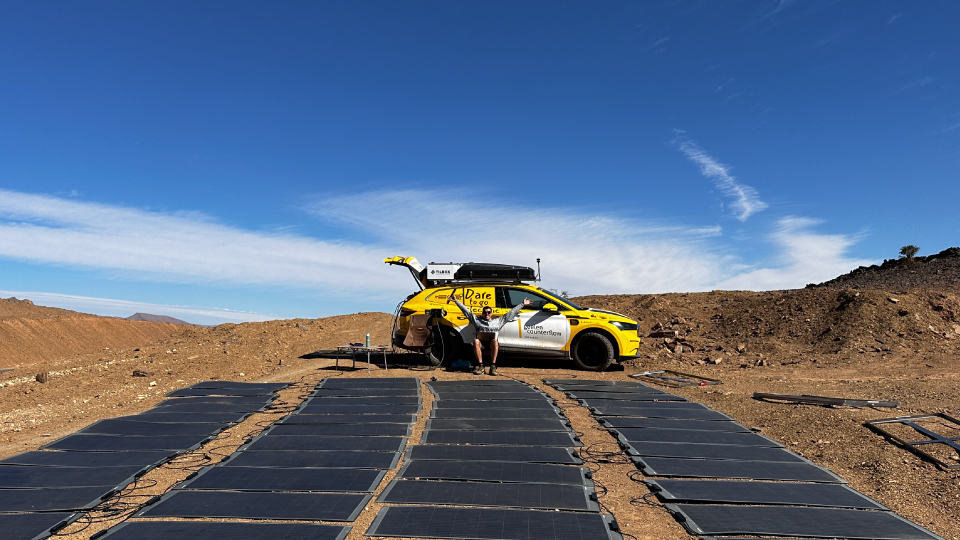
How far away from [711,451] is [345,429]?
168 inches

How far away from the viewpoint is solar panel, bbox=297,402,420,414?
332 inches

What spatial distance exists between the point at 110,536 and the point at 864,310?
1882 centimetres

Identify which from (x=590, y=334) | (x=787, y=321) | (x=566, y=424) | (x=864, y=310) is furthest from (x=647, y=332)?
(x=566, y=424)

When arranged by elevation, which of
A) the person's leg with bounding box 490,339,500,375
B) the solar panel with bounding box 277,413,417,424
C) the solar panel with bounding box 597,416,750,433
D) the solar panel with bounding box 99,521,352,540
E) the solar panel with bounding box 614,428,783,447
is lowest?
the solar panel with bounding box 99,521,352,540

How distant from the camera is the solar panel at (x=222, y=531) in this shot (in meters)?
4.27

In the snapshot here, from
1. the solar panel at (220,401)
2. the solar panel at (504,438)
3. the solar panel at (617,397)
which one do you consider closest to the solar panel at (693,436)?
the solar panel at (504,438)

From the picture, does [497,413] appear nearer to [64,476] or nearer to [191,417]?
[191,417]

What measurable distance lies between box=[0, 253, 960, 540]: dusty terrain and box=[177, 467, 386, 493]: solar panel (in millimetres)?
413

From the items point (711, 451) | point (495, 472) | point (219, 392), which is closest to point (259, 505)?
point (495, 472)

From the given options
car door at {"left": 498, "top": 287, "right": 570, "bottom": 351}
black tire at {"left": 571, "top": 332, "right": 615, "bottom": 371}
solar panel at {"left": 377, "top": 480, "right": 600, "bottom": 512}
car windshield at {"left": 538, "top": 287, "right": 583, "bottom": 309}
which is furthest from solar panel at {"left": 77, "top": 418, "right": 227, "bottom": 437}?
black tire at {"left": 571, "top": 332, "right": 615, "bottom": 371}

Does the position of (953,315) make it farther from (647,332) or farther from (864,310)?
(647,332)

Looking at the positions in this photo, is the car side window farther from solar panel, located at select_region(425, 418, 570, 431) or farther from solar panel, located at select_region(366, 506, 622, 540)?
solar panel, located at select_region(366, 506, 622, 540)

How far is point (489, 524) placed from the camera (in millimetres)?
4492

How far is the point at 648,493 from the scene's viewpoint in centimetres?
531
